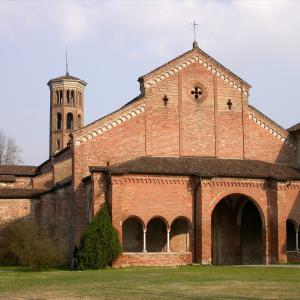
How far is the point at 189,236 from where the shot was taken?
31.7 meters

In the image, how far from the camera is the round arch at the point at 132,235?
32.8 m

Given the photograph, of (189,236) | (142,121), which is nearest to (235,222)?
(189,236)

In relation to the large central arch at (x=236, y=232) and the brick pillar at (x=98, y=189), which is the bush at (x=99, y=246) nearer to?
the brick pillar at (x=98, y=189)

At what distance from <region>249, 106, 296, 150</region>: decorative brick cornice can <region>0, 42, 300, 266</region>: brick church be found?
0.20 ft

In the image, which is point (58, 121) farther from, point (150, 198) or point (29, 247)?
point (29, 247)

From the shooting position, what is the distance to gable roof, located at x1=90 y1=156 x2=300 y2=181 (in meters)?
31.0

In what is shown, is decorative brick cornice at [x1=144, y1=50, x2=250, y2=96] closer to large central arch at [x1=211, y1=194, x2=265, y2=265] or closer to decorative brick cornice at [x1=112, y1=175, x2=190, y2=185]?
decorative brick cornice at [x1=112, y1=175, x2=190, y2=185]

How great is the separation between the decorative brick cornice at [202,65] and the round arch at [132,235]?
7760 mm

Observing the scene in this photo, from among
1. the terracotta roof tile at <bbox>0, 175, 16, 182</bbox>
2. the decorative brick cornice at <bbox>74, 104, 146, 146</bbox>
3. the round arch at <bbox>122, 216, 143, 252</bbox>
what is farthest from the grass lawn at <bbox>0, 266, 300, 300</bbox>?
the terracotta roof tile at <bbox>0, 175, 16, 182</bbox>

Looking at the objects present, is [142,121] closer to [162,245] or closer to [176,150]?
[176,150]

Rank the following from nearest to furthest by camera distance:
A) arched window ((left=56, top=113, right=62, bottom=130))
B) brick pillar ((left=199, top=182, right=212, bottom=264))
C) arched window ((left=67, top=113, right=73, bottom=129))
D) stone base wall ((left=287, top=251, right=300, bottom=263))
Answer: brick pillar ((left=199, top=182, right=212, bottom=264))
stone base wall ((left=287, top=251, right=300, bottom=263))
arched window ((left=56, top=113, right=62, bottom=130))
arched window ((left=67, top=113, right=73, bottom=129))

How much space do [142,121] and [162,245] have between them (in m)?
7.08

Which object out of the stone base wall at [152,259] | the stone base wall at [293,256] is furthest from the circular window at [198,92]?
the stone base wall at [293,256]

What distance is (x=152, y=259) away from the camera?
3027 cm
